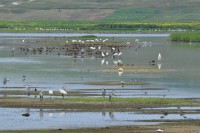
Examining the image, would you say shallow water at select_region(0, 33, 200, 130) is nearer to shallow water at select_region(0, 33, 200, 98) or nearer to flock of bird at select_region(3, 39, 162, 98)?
shallow water at select_region(0, 33, 200, 98)

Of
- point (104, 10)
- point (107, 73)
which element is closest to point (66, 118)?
point (107, 73)

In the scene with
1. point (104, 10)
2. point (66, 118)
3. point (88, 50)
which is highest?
point (104, 10)

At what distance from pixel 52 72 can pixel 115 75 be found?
4.89m

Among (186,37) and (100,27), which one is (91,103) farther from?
(100,27)

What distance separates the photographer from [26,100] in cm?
4250

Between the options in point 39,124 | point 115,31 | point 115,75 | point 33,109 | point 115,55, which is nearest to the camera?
point 39,124

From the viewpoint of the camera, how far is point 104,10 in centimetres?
18938

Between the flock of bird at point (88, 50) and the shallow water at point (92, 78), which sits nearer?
the shallow water at point (92, 78)

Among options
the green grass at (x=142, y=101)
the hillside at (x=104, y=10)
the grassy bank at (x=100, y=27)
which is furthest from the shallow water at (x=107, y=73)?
the hillside at (x=104, y=10)

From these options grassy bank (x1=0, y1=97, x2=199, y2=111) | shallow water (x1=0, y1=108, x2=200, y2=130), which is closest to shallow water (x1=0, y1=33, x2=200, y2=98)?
grassy bank (x1=0, y1=97, x2=199, y2=111)

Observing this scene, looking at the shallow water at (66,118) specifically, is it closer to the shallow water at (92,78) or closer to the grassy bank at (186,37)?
the shallow water at (92,78)

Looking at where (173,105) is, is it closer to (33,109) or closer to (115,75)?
(33,109)

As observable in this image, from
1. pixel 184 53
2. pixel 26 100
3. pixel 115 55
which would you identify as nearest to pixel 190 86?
pixel 26 100

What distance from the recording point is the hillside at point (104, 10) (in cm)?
18000
